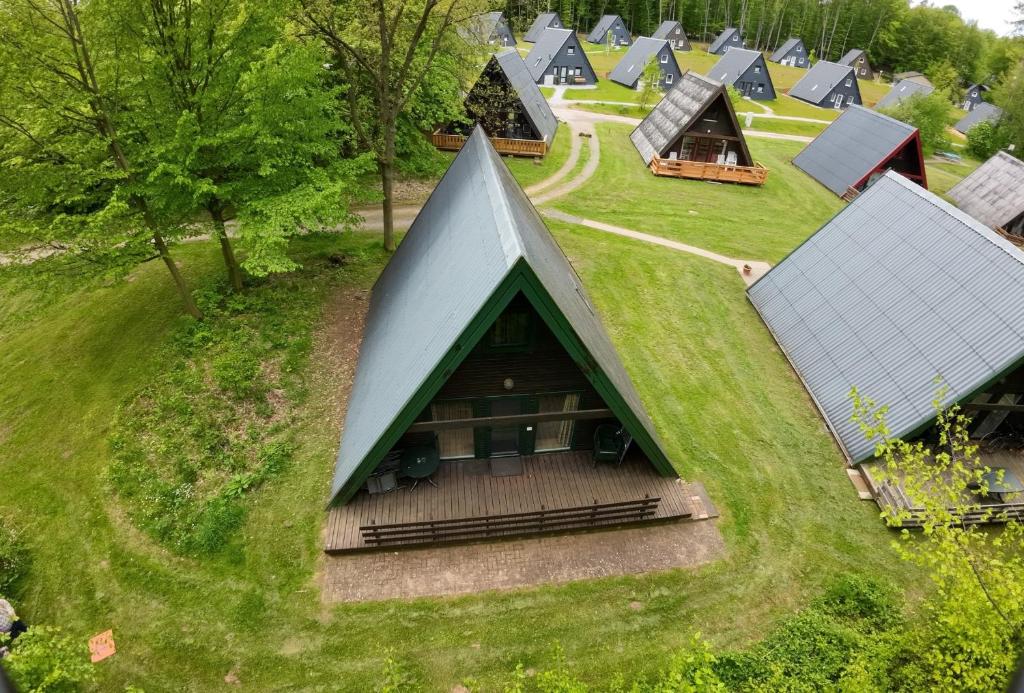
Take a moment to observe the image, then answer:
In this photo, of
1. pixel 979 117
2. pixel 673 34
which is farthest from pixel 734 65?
pixel 673 34

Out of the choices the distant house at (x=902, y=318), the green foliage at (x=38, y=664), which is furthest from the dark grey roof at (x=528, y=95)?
the green foliage at (x=38, y=664)

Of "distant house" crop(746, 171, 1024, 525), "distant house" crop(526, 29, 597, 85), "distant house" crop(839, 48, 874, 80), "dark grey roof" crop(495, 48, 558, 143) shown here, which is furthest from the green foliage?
"distant house" crop(839, 48, 874, 80)

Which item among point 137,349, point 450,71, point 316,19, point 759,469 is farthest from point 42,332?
point 759,469

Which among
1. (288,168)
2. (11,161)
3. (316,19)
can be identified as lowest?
(288,168)

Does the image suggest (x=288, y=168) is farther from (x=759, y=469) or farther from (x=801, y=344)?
(x=801, y=344)

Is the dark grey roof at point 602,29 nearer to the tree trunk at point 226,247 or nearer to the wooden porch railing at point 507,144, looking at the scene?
the wooden porch railing at point 507,144

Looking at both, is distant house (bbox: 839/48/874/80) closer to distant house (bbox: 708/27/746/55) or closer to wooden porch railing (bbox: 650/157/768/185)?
distant house (bbox: 708/27/746/55)

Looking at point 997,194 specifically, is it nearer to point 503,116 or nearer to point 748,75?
point 503,116
